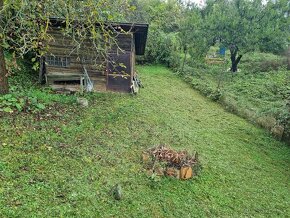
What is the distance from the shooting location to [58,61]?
488 inches

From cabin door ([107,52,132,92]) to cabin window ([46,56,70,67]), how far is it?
1.90m

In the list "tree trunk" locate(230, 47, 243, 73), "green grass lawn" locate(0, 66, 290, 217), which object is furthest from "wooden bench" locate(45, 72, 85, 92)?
"tree trunk" locate(230, 47, 243, 73)

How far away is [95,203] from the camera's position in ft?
17.4

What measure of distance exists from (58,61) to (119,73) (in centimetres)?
281

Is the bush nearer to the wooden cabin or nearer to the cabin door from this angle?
the wooden cabin

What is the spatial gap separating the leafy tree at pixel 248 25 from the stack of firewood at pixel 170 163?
61.9 ft

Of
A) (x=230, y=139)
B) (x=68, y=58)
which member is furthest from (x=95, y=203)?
(x=68, y=58)

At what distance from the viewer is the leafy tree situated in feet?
76.1

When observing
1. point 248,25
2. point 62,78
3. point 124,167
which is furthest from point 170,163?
point 248,25

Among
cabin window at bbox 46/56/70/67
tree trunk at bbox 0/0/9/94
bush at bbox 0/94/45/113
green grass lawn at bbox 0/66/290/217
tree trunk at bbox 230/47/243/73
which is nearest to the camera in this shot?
green grass lawn at bbox 0/66/290/217

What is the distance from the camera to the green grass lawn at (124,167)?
528 centimetres

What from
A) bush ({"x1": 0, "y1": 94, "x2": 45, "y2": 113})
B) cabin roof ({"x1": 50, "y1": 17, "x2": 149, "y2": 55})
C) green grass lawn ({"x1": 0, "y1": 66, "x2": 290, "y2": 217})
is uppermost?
cabin roof ({"x1": 50, "y1": 17, "x2": 149, "y2": 55})

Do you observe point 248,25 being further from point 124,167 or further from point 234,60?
point 124,167

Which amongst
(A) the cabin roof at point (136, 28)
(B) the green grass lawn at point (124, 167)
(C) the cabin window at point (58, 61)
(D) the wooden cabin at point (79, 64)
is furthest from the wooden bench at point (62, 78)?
(A) the cabin roof at point (136, 28)
